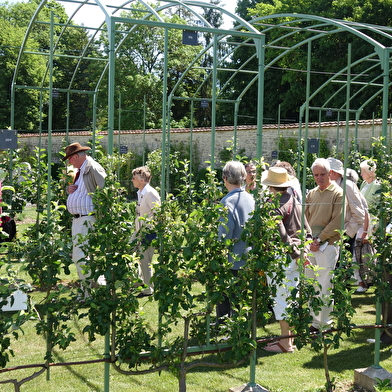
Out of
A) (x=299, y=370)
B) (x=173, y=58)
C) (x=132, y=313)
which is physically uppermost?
(x=173, y=58)

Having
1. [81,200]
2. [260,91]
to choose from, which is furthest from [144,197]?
[260,91]

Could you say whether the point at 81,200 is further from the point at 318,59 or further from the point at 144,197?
the point at 318,59

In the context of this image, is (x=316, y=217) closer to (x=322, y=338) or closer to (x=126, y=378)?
(x=322, y=338)

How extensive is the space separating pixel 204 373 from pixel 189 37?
2.60 metres

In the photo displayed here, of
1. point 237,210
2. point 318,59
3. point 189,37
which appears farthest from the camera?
point 318,59

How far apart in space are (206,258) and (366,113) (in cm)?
1999

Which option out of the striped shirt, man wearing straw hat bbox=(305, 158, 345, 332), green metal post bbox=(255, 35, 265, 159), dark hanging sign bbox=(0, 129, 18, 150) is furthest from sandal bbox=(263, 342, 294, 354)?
dark hanging sign bbox=(0, 129, 18, 150)

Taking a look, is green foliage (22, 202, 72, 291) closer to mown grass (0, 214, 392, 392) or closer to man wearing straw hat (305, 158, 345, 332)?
mown grass (0, 214, 392, 392)

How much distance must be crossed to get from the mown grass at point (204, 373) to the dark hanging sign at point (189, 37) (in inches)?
68.7

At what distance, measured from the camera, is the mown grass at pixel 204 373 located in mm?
4242

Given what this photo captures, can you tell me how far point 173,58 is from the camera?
29891 millimetres

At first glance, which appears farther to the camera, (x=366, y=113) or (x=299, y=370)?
(x=366, y=113)

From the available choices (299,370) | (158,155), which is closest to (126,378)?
(299,370)

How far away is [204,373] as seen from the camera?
14.9 ft
